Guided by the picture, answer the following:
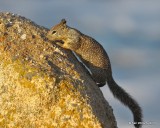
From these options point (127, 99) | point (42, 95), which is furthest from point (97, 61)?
point (42, 95)

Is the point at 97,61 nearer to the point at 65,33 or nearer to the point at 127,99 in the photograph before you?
the point at 127,99

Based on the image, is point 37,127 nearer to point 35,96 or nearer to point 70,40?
point 35,96

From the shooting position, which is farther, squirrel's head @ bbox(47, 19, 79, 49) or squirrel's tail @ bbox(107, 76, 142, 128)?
squirrel's head @ bbox(47, 19, 79, 49)

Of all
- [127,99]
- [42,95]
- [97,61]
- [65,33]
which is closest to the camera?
[42,95]

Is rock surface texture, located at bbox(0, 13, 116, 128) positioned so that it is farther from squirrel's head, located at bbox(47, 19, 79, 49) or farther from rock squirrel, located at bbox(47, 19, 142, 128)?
squirrel's head, located at bbox(47, 19, 79, 49)

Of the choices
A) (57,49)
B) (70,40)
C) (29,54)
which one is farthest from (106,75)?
(29,54)

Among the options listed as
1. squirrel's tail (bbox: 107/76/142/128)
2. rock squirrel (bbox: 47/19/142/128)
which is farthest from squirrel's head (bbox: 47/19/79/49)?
squirrel's tail (bbox: 107/76/142/128)

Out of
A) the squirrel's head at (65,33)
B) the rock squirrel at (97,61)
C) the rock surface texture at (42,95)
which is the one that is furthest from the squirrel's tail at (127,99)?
the rock surface texture at (42,95)
